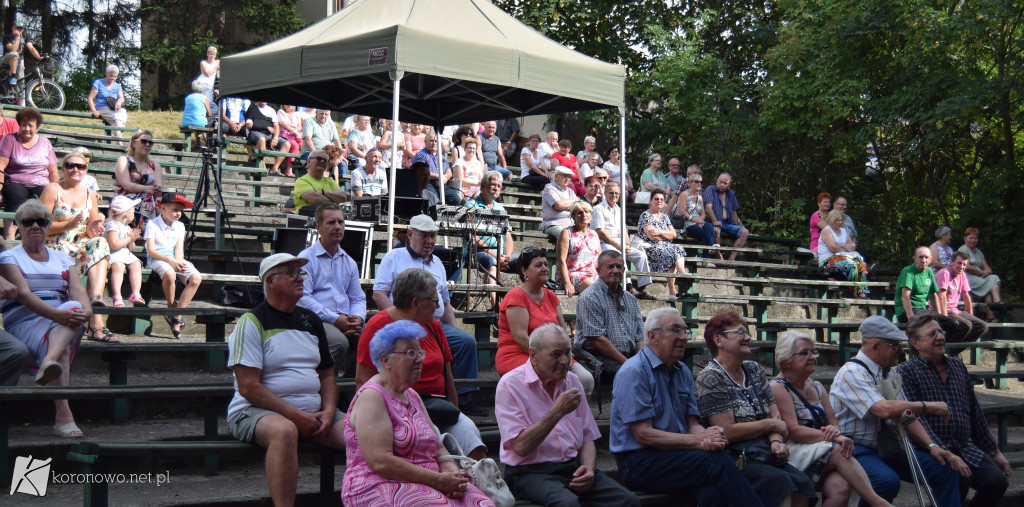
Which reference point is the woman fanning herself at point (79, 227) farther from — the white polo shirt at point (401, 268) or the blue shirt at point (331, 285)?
the white polo shirt at point (401, 268)

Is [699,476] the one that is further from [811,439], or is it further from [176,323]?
[176,323]

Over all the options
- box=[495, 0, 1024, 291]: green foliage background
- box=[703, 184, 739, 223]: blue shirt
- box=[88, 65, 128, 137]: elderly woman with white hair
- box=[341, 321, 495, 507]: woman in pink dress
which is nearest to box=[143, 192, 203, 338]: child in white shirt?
box=[341, 321, 495, 507]: woman in pink dress

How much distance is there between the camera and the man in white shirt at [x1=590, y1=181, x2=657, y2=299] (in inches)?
416

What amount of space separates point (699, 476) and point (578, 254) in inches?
196

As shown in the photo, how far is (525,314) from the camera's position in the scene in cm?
622

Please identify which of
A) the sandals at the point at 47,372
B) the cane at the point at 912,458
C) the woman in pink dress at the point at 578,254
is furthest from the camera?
the woman in pink dress at the point at 578,254

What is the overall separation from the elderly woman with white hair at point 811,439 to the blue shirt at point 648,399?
2.13 feet

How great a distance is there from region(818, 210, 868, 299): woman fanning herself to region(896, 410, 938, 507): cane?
797 cm

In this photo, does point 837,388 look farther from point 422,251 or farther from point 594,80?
point 594,80

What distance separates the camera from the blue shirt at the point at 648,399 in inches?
201

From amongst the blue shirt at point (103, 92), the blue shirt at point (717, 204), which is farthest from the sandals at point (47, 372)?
the blue shirt at point (103, 92)

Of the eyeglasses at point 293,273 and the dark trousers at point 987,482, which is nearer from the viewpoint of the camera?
the eyeglasses at point 293,273

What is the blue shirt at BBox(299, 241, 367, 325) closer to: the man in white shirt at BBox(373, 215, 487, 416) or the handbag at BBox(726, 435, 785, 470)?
the man in white shirt at BBox(373, 215, 487, 416)

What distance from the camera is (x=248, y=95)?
9.71m
